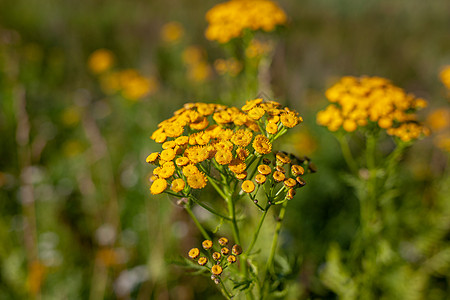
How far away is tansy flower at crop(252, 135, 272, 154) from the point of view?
4.20 ft

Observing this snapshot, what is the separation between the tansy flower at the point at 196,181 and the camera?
1.20 meters

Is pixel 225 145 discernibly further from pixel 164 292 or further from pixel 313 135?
pixel 313 135

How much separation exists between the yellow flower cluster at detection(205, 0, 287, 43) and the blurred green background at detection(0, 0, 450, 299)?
310 millimetres

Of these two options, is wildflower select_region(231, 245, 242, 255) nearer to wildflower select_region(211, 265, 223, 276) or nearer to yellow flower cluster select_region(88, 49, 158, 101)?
wildflower select_region(211, 265, 223, 276)

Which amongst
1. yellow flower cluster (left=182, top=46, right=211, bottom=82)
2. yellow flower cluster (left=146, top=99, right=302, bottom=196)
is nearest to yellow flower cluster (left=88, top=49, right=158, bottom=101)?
yellow flower cluster (left=182, top=46, right=211, bottom=82)

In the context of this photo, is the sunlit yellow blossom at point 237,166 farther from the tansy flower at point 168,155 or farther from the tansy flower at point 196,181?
the tansy flower at point 168,155

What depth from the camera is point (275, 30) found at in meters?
2.79

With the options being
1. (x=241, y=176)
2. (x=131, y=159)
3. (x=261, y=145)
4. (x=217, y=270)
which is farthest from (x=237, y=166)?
(x=131, y=159)

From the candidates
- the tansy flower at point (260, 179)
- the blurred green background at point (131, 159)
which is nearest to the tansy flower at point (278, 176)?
the tansy flower at point (260, 179)

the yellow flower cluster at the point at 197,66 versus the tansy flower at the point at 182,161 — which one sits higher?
the tansy flower at the point at 182,161

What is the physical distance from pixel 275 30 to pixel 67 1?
7.94 metres

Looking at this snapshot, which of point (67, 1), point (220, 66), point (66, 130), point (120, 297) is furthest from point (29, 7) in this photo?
point (120, 297)

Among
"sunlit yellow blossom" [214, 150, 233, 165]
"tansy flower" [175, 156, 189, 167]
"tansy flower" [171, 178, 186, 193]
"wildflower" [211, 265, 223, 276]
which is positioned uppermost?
"sunlit yellow blossom" [214, 150, 233, 165]

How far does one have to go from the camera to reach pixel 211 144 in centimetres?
133
